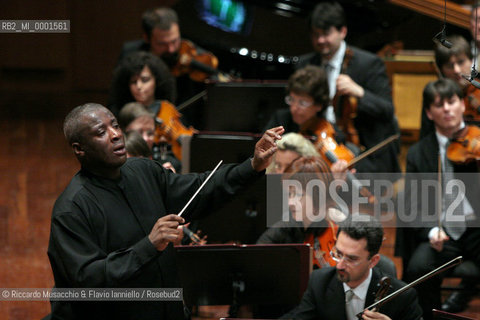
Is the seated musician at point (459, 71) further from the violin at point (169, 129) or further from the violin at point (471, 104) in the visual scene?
the violin at point (169, 129)

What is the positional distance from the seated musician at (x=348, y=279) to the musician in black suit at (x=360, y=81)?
4.89 ft

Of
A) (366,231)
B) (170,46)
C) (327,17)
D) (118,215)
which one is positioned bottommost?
(366,231)

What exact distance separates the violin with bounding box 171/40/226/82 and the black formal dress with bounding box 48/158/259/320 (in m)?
2.32

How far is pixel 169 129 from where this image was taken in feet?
14.1

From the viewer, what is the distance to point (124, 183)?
2.65 meters

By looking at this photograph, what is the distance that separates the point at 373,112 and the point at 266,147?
2047 mm

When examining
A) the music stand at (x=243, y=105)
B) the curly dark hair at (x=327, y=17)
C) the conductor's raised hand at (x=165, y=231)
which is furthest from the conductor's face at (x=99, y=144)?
the curly dark hair at (x=327, y=17)

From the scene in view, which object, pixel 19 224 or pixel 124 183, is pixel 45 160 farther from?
pixel 124 183

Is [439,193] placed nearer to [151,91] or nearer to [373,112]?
[373,112]

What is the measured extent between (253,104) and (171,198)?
203 centimetres

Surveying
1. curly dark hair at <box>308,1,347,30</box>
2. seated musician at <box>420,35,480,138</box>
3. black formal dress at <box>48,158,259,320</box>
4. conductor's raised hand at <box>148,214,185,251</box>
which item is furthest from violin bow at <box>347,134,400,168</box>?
conductor's raised hand at <box>148,214,185,251</box>

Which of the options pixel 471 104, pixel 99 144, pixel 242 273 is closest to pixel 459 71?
pixel 471 104

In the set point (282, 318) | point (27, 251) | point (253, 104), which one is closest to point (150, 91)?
point (253, 104)

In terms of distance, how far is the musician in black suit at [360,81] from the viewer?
14.7ft
